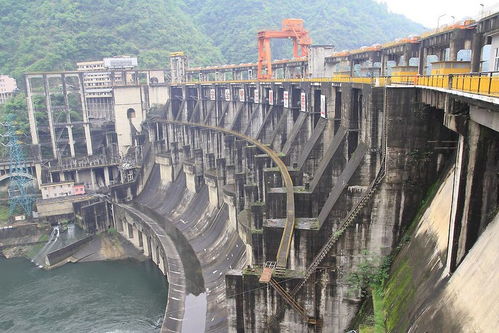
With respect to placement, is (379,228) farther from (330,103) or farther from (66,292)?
(66,292)

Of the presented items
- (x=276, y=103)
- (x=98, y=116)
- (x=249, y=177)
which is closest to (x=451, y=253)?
(x=249, y=177)

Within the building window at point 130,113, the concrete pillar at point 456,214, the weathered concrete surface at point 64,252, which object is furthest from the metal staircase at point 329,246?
the building window at point 130,113

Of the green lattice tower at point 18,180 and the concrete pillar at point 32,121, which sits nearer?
the green lattice tower at point 18,180

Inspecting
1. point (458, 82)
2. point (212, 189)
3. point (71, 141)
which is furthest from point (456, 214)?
point (71, 141)

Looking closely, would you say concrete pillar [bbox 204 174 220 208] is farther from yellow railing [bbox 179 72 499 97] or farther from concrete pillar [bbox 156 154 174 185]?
yellow railing [bbox 179 72 499 97]

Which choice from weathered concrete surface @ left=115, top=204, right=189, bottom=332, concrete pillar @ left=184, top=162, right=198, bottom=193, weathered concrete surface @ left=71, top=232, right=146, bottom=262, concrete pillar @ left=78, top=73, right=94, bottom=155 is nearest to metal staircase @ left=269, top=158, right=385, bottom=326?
weathered concrete surface @ left=115, top=204, right=189, bottom=332

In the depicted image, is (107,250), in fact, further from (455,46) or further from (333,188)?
(455,46)

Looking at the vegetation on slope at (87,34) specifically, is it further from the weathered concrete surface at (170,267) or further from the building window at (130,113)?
the weathered concrete surface at (170,267)
